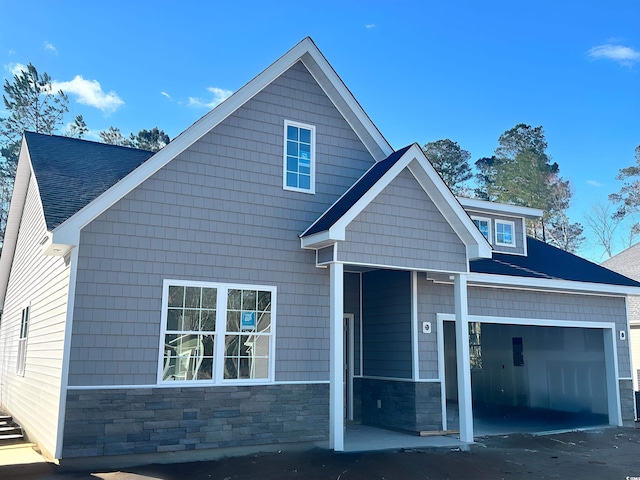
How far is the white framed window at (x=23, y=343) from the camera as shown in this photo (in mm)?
11941

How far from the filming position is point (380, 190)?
391 inches

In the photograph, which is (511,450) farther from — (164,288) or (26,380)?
(26,380)

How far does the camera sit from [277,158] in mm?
10305

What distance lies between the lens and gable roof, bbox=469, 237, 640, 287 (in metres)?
13.2

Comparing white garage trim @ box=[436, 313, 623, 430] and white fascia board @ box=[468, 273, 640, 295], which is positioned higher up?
white fascia board @ box=[468, 273, 640, 295]

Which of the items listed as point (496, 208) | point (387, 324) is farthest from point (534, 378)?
point (387, 324)

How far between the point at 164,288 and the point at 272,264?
1914 millimetres

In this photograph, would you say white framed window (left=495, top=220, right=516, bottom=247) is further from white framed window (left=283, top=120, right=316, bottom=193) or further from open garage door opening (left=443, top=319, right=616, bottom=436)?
white framed window (left=283, top=120, right=316, bottom=193)

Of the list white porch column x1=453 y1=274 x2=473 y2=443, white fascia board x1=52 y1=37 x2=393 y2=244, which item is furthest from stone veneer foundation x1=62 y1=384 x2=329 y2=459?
white porch column x1=453 y1=274 x2=473 y2=443

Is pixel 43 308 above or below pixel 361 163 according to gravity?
below

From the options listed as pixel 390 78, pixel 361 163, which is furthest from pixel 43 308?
pixel 390 78

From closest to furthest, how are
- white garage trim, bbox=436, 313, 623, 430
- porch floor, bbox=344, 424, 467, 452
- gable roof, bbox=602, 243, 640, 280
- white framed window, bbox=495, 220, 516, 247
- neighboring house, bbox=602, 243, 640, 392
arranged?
porch floor, bbox=344, 424, 467, 452 < white garage trim, bbox=436, 313, 623, 430 < white framed window, bbox=495, 220, 516, 247 < neighboring house, bbox=602, 243, 640, 392 < gable roof, bbox=602, 243, 640, 280

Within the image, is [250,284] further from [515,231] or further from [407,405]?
[515,231]

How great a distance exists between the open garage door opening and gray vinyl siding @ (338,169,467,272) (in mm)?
4049
